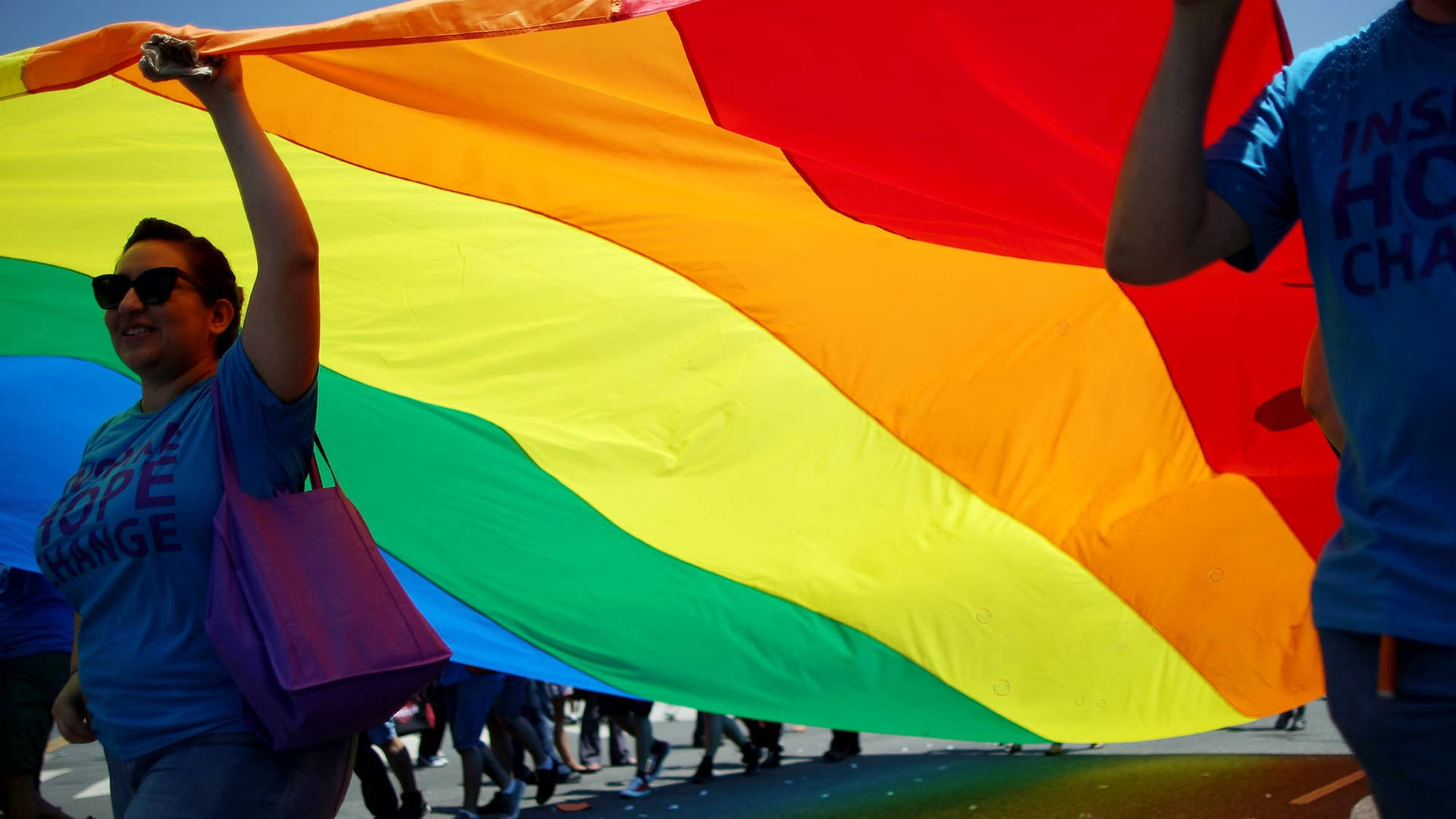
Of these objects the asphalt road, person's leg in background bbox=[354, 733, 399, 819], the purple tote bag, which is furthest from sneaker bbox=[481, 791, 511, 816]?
the purple tote bag

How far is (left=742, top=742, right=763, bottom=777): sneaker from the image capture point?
921 centimetres

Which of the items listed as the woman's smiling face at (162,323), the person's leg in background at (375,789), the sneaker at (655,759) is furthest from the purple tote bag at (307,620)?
the sneaker at (655,759)

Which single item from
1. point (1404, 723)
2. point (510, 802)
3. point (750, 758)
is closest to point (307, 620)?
point (1404, 723)

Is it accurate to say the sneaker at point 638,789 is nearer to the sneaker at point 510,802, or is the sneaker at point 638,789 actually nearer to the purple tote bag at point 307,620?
the sneaker at point 510,802

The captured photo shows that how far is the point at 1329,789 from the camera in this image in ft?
19.3

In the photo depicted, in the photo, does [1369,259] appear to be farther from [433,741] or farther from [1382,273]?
[433,741]

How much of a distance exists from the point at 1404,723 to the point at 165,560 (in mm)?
1702

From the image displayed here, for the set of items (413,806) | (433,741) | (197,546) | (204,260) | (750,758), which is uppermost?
(204,260)

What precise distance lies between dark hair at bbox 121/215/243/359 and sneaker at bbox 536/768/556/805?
6499 mm

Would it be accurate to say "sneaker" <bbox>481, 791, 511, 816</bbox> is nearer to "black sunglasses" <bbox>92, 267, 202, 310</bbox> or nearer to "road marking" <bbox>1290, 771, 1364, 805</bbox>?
"road marking" <bbox>1290, 771, 1364, 805</bbox>

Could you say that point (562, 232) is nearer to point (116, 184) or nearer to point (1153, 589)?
point (116, 184)

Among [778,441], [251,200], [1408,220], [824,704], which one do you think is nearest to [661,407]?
[778,441]

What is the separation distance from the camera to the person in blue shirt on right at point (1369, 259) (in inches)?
42.6

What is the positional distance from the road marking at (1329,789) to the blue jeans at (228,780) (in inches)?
196
